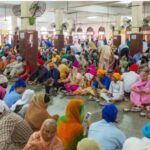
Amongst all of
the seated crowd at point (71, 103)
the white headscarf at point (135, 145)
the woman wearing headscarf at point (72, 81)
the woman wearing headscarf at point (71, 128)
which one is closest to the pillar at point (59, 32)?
the seated crowd at point (71, 103)

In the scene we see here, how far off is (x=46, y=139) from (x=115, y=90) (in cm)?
428

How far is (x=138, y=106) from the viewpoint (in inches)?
255

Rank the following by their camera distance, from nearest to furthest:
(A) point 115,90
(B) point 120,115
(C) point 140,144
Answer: (C) point 140,144, (B) point 120,115, (A) point 115,90

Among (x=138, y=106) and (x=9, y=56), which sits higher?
(x=9, y=56)

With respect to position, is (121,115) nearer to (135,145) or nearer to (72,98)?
(72,98)

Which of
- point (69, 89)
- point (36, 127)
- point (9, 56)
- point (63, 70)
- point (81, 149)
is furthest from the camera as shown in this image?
point (9, 56)

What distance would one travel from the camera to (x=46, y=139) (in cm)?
290

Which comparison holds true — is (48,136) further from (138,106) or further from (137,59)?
(137,59)

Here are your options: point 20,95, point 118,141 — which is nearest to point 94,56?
point 20,95

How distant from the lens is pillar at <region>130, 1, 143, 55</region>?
483 inches

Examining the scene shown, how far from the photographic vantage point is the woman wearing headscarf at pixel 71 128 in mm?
3430

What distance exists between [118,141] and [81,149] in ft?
3.43

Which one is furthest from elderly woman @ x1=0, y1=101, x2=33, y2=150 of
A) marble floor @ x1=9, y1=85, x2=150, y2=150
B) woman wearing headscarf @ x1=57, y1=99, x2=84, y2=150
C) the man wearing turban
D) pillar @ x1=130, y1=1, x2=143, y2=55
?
pillar @ x1=130, y1=1, x2=143, y2=55

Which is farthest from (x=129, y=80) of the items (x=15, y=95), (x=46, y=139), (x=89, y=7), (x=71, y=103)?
(x=89, y=7)
